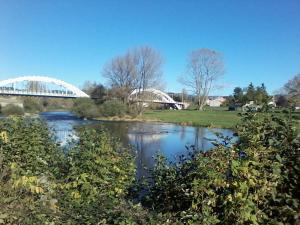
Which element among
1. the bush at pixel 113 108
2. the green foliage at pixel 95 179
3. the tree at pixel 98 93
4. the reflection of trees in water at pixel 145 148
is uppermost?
the tree at pixel 98 93

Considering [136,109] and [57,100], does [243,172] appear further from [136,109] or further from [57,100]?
[57,100]

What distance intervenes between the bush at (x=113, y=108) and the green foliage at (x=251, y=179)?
46990 millimetres

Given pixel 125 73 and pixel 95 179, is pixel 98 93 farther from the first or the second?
pixel 95 179

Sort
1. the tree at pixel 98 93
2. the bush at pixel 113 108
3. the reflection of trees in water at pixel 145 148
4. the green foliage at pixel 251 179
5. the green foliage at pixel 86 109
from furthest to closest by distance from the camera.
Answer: the tree at pixel 98 93 → the green foliage at pixel 86 109 → the bush at pixel 113 108 → the reflection of trees in water at pixel 145 148 → the green foliage at pixel 251 179

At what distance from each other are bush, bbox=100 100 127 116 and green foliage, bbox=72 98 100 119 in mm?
1135

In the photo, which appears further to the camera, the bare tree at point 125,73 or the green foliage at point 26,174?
the bare tree at point 125,73

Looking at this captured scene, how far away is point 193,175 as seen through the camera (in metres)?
3.49

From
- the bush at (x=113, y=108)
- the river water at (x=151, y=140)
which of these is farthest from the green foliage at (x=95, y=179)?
the bush at (x=113, y=108)

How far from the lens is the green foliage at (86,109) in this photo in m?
51.1

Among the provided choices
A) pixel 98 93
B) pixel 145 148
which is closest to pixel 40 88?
pixel 98 93

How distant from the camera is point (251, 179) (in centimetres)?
279

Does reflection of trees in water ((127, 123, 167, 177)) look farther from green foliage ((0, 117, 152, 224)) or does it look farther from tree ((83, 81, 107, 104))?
tree ((83, 81, 107, 104))

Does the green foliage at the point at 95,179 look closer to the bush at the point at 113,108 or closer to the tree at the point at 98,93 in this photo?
the bush at the point at 113,108

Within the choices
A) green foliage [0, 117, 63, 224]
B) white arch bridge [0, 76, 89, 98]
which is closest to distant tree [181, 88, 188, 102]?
white arch bridge [0, 76, 89, 98]
